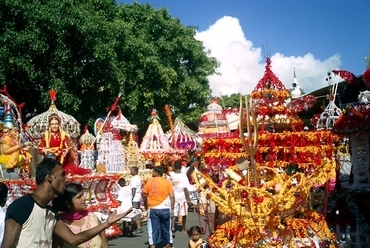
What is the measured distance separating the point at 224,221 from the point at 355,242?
2.52m

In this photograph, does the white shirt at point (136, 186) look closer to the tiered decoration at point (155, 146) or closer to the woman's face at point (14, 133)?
the woman's face at point (14, 133)

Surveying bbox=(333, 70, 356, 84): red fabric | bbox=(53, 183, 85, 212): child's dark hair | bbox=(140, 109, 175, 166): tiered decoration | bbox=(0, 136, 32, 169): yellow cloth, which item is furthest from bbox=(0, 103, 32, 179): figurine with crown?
bbox=(140, 109, 175, 166): tiered decoration

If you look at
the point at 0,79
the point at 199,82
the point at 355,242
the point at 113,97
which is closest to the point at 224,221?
the point at 355,242

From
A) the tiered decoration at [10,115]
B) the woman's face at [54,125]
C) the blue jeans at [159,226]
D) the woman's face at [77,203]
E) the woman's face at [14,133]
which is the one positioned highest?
the tiered decoration at [10,115]

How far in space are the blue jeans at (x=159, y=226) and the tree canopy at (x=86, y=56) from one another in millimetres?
10747

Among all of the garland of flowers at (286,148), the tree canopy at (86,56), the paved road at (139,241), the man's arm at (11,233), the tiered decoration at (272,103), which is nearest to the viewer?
the man's arm at (11,233)

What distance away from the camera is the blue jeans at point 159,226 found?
9102 mm

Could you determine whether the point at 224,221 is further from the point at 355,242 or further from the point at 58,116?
the point at 58,116

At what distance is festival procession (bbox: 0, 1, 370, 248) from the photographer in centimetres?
494

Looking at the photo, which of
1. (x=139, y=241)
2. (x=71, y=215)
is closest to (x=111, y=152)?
(x=139, y=241)

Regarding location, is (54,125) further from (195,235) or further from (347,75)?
(347,75)

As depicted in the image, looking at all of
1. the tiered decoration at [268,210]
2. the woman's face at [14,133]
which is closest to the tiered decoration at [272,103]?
the tiered decoration at [268,210]

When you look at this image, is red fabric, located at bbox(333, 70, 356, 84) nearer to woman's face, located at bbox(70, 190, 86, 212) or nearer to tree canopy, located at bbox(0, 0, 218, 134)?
woman's face, located at bbox(70, 190, 86, 212)

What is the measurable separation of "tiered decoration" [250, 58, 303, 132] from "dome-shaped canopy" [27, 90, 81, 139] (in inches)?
213
